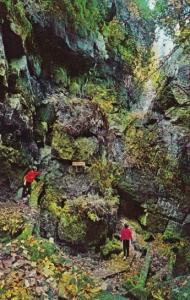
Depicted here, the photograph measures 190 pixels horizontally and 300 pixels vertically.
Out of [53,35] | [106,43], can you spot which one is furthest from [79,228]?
[106,43]

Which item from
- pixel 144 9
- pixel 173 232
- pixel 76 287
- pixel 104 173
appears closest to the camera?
pixel 76 287

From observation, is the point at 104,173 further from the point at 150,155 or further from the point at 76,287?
the point at 76,287

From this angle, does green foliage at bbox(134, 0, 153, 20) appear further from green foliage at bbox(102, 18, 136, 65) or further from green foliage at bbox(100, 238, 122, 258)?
green foliage at bbox(100, 238, 122, 258)

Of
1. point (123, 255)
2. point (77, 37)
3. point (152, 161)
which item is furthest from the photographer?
point (77, 37)

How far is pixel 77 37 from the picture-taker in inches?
798

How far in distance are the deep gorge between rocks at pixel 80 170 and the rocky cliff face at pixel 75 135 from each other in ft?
0.16

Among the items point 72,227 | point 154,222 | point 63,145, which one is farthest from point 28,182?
point 154,222

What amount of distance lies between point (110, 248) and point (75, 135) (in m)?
5.09

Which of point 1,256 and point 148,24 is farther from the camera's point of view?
point 148,24

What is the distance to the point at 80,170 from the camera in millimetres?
14430

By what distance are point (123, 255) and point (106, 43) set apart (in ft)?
54.1

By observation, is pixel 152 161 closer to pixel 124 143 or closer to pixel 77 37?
pixel 124 143

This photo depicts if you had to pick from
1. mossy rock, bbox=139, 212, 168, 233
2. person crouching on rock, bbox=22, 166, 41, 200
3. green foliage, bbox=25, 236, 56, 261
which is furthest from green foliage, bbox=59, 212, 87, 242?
mossy rock, bbox=139, 212, 168, 233

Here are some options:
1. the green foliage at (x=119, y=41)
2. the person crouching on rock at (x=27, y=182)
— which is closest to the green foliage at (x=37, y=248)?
the person crouching on rock at (x=27, y=182)
